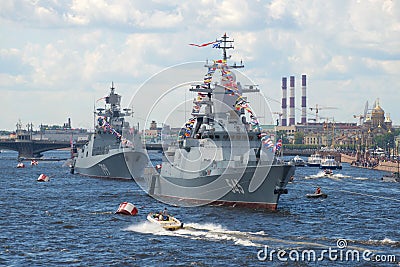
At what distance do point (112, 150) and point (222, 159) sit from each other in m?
51.7

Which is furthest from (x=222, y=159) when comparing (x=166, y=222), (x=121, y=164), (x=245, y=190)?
(x=121, y=164)

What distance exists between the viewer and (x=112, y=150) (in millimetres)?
116250

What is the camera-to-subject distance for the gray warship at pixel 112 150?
114m

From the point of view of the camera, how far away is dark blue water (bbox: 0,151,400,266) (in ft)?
144

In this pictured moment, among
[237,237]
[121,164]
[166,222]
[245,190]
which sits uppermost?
[121,164]

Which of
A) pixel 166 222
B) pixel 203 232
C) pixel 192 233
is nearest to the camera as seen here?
pixel 192 233

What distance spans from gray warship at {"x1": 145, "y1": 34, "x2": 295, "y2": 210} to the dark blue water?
1751 millimetres

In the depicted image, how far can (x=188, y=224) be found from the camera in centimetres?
5616

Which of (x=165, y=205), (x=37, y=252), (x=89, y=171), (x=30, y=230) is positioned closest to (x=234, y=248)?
(x=37, y=252)

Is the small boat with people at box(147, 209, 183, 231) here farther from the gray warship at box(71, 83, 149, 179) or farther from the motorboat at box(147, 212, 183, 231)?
the gray warship at box(71, 83, 149, 179)

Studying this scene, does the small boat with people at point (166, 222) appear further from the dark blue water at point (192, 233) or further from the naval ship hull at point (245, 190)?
the naval ship hull at point (245, 190)

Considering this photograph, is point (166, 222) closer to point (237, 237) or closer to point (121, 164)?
point (237, 237)

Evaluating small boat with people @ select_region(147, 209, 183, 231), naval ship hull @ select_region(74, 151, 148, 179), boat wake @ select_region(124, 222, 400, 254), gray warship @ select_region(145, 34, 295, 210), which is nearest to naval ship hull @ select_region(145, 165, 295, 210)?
gray warship @ select_region(145, 34, 295, 210)

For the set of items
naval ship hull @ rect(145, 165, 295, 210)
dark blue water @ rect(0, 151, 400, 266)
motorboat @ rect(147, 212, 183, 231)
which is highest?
naval ship hull @ rect(145, 165, 295, 210)
